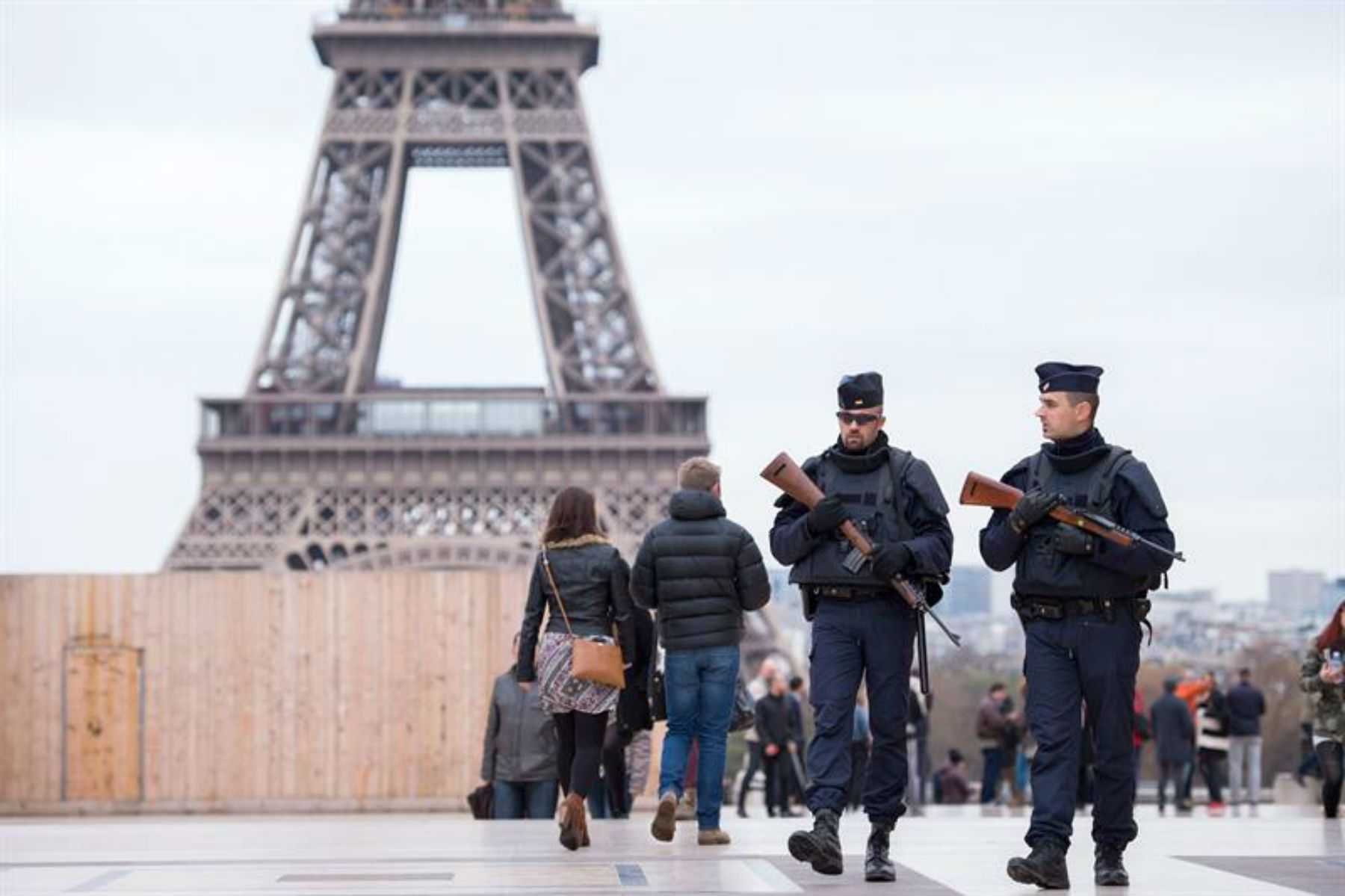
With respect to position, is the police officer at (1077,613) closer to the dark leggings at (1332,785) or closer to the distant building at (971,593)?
the dark leggings at (1332,785)

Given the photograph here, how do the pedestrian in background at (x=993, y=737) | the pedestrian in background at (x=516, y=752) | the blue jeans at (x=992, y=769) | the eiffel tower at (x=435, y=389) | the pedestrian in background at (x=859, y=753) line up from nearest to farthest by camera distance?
the pedestrian in background at (x=516, y=752) < the pedestrian in background at (x=859, y=753) < the pedestrian in background at (x=993, y=737) < the blue jeans at (x=992, y=769) < the eiffel tower at (x=435, y=389)

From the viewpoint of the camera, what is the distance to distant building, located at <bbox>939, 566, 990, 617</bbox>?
123 m

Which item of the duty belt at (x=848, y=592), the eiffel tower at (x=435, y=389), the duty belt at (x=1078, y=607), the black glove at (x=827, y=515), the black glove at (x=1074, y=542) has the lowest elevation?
the duty belt at (x=1078, y=607)

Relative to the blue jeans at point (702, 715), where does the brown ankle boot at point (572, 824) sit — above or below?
below

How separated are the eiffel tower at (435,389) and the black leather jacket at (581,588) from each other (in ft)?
139

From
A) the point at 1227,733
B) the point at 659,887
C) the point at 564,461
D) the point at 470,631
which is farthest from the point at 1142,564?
the point at 564,461

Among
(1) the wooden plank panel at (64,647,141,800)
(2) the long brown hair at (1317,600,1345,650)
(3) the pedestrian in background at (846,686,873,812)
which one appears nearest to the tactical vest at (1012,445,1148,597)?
(2) the long brown hair at (1317,600,1345,650)

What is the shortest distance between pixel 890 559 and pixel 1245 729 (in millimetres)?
16533

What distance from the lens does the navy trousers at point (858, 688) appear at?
10578 mm

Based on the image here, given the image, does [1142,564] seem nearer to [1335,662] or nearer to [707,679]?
[707,679]

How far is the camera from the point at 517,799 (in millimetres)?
16922

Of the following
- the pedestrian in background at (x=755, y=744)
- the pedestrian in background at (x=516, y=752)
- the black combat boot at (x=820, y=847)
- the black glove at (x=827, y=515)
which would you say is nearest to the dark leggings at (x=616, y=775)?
the pedestrian in background at (x=516, y=752)

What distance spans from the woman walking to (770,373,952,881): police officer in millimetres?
2113

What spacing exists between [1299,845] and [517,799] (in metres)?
5.77
